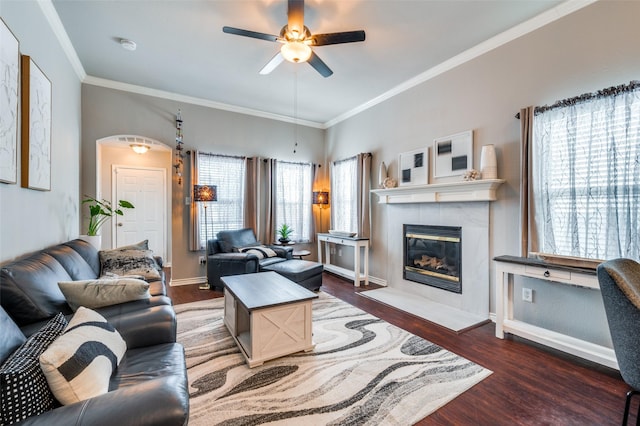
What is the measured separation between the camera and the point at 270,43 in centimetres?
315

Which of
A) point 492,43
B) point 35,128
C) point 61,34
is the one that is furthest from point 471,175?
point 61,34

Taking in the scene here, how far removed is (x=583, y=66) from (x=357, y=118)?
10.6 feet

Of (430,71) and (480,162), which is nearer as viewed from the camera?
(480,162)

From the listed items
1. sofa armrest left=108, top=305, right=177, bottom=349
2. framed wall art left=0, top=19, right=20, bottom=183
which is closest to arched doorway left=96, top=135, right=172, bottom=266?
framed wall art left=0, top=19, right=20, bottom=183

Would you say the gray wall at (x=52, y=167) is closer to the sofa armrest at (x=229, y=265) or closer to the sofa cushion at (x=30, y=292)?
the sofa cushion at (x=30, y=292)

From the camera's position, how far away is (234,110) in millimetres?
5105

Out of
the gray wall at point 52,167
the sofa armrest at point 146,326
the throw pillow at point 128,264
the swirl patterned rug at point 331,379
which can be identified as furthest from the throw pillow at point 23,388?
the throw pillow at point 128,264

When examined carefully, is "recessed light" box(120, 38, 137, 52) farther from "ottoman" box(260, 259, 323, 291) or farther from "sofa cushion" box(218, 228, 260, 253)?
"ottoman" box(260, 259, 323, 291)

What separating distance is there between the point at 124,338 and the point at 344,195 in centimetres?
431

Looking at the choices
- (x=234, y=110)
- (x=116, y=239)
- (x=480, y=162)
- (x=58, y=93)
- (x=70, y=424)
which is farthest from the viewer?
(x=116, y=239)

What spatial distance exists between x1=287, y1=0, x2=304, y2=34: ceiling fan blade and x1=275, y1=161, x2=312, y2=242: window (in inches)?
130

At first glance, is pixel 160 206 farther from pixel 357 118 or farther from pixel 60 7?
pixel 357 118

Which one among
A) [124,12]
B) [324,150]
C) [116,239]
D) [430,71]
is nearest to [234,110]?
[324,150]

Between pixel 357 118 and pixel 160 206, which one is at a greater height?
pixel 357 118
